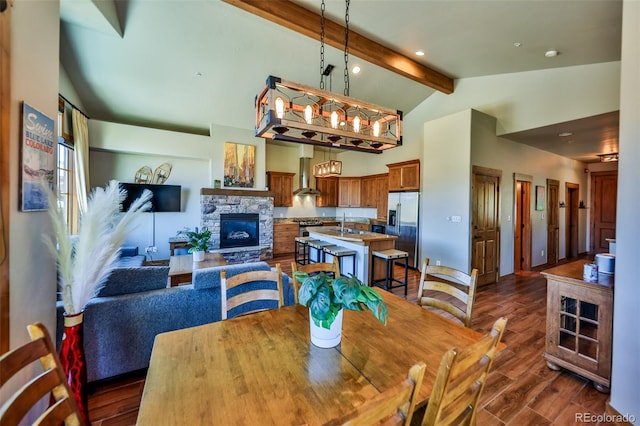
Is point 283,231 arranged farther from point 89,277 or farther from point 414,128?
point 89,277

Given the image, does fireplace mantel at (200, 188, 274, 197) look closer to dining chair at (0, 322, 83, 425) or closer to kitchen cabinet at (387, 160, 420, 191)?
kitchen cabinet at (387, 160, 420, 191)

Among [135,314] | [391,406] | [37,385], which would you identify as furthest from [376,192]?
[37,385]

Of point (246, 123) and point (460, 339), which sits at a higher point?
point (246, 123)

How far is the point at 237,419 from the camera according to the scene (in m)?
0.83

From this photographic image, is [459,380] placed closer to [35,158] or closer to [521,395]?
[521,395]

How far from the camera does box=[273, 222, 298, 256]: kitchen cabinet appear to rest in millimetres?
7059

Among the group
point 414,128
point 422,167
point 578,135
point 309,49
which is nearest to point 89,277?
point 309,49

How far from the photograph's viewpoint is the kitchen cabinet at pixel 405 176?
5730 millimetres

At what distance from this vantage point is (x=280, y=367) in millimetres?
1112

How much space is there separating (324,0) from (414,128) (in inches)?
149

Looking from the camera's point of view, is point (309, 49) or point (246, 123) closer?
point (309, 49)

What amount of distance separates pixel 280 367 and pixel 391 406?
24.3 inches

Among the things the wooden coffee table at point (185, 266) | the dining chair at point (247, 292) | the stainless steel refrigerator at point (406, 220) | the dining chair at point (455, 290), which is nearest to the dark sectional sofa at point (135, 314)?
the dining chair at point (247, 292)

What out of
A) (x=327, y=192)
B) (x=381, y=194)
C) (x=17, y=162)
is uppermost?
(x=327, y=192)
